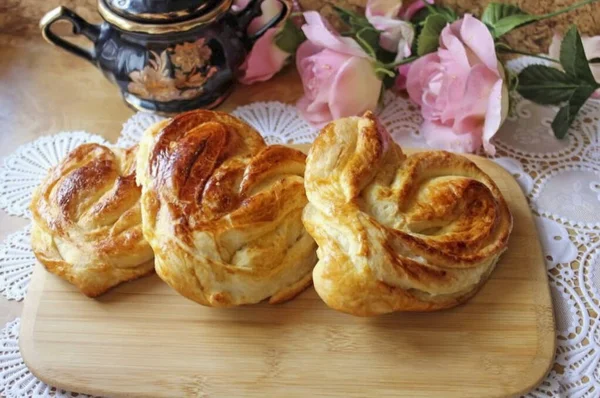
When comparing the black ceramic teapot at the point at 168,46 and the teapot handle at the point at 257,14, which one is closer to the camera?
the black ceramic teapot at the point at 168,46

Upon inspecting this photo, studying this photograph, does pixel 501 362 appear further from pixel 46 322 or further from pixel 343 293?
pixel 46 322

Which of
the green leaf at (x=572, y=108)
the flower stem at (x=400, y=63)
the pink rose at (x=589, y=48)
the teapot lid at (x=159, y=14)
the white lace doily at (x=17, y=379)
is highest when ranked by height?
the teapot lid at (x=159, y=14)

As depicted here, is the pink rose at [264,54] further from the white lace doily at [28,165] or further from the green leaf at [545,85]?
the green leaf at [545,85]

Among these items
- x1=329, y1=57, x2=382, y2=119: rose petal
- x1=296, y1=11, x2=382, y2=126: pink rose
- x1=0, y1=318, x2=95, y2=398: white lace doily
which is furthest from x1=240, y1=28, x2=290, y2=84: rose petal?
x1=0, y1=318, x2=95, y2=398: white lace doily

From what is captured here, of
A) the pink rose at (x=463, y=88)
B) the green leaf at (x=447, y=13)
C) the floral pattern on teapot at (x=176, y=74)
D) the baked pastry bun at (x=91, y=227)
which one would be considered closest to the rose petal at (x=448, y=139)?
the pink rose at (x=463, y=88)

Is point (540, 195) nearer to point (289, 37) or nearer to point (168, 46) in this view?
point (289, 37)

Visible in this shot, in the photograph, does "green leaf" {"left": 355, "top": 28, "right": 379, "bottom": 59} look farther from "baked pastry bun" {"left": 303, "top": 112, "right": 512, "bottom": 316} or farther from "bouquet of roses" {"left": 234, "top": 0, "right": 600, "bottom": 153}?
"baked pastry bun" {"left": 303, "top": 112, "right": 512, "bottom": 316}

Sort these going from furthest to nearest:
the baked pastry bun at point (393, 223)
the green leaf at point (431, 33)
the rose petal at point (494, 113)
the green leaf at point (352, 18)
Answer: the green leaf at point (352, 18)
the green leaf at point (431, 33)
the rose petal at point (494, 113)
the baked pastry bun at point (393, 223)
